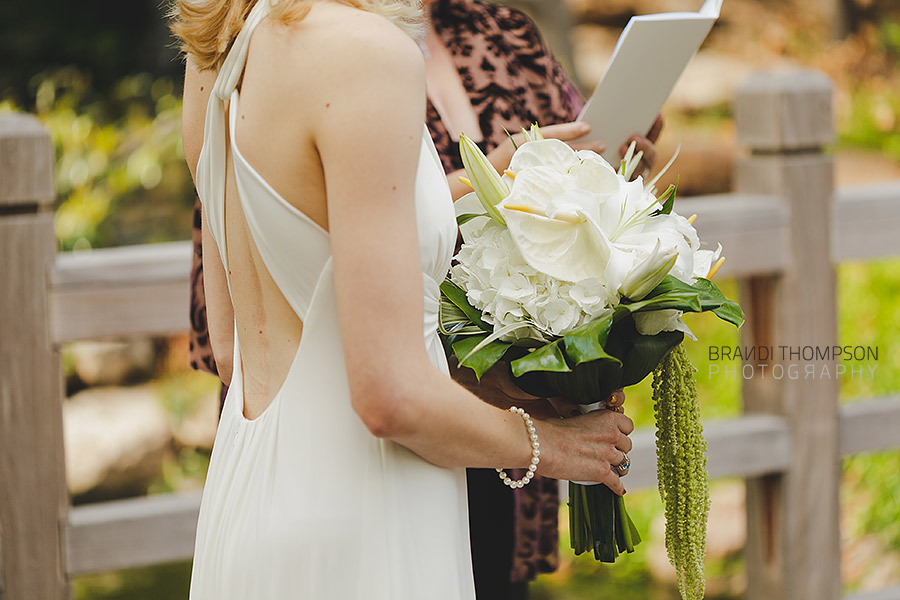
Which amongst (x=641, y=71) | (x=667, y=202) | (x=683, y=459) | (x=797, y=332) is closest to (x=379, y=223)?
(x=667, y=202)

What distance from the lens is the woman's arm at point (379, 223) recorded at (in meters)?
1.08

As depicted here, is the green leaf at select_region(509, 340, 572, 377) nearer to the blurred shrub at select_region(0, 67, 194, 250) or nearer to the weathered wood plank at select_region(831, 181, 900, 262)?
the weathered wood plank at select_region(831, 181, 900, 262)

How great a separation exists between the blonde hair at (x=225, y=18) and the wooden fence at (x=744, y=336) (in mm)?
1177

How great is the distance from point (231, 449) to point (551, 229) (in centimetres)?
51

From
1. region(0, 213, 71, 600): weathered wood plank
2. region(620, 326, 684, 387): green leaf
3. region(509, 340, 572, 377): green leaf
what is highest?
region(509, 340, 572, 377): green leaf

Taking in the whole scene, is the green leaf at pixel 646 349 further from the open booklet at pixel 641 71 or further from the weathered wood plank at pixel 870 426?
the weathered wood plank at pixel 870 426

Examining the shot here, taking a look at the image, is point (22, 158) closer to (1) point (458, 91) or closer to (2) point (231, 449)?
(1) point (458, 91)

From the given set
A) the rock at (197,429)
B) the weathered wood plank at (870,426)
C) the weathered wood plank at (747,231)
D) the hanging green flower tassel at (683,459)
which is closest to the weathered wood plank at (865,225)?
the weathered wood plank at (747,231)

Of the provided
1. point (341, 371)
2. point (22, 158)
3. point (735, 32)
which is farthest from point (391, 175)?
point (735, 32)

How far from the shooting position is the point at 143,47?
A: 245 inches

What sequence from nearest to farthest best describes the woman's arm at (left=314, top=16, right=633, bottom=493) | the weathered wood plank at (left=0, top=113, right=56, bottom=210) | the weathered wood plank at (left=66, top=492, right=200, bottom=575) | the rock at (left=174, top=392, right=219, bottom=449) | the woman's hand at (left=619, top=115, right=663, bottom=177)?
the woman's arm at (left=314, top=16, right=633, bottom=493) < the woman's hand at (left=619, top=115, right=663, bottom=177) < the weathered wood plank at (left=0, top=113, right=56, bottom=210) < the weathered wood plank at (left=66, top=492, right=200, bottom=575) < the rock at (left=174, top=392, right=219, bottom=449)

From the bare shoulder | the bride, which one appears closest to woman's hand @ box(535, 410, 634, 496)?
the bride

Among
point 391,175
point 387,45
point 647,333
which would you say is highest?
point 387,45

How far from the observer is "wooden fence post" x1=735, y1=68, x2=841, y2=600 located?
2.90 m
